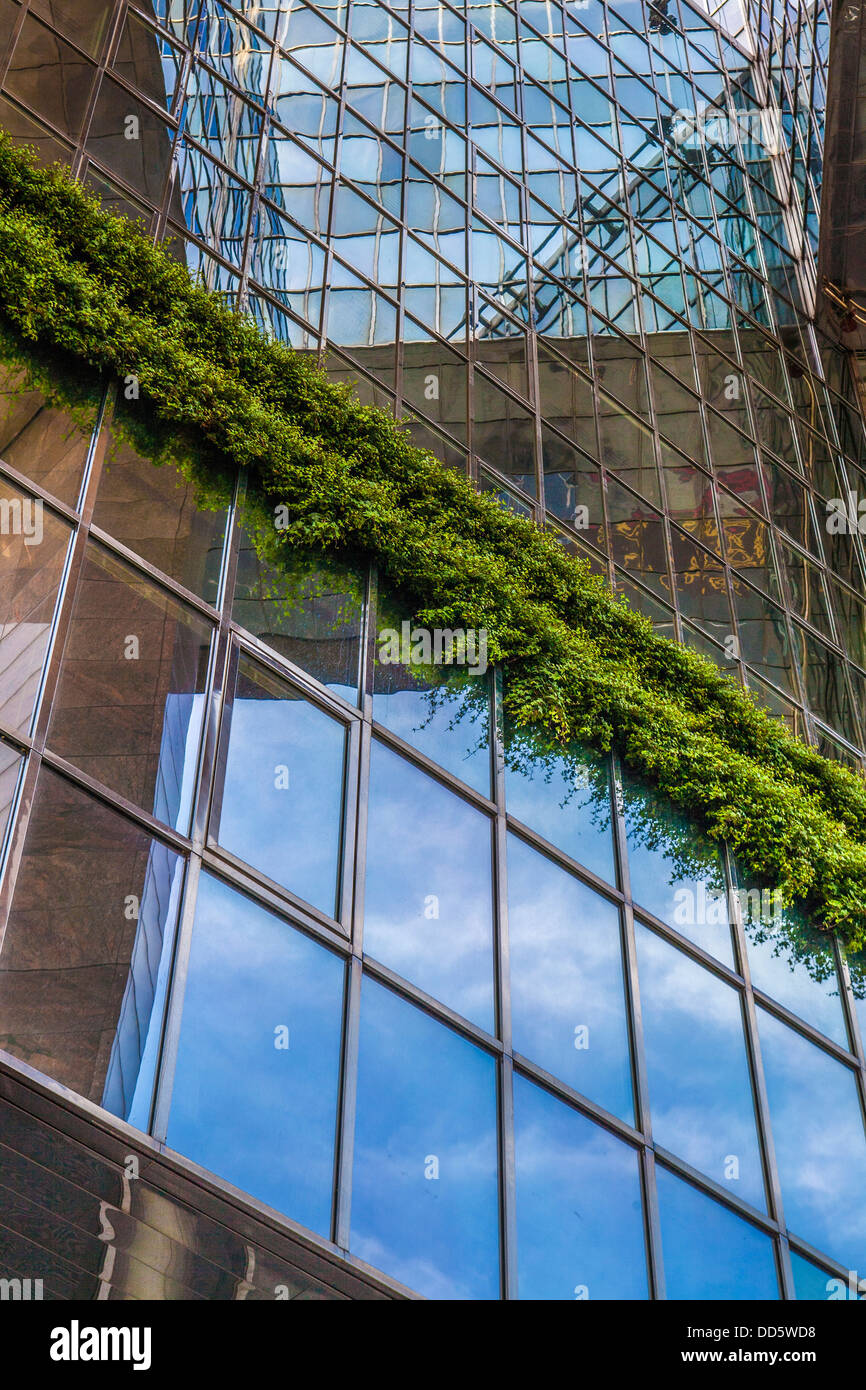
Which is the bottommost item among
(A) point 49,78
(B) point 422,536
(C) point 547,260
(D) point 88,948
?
(D) point 88,948

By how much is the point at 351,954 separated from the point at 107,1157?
10.3 feet

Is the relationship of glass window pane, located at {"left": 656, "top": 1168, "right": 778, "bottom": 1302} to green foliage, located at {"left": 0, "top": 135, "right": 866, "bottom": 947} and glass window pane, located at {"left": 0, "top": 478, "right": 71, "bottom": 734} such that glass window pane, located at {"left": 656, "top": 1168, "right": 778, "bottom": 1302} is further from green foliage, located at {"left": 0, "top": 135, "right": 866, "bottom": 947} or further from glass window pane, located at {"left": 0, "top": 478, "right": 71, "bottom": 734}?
glass window pane, located at {"left": 0, "top": 478, "right": 71, "bottom": 734}

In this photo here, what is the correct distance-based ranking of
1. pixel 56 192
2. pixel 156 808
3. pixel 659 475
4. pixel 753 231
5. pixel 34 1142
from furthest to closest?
1. pixel 753 231
2. pixel 659 475
3. pixel 56 192
4. pixel 156 808
5. pixel 34 1142

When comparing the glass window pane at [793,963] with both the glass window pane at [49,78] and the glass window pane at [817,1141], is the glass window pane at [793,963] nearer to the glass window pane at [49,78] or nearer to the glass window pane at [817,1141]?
the glass window pane at [817,1141]

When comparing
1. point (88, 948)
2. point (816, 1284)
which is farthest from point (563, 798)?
point (88, 948)

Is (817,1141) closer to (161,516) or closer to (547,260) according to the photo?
(161,516)

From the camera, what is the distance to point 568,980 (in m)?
13.6

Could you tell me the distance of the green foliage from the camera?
46.8 ft

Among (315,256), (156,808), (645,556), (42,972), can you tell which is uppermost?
(315,256)

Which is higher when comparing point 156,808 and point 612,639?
point 612,639

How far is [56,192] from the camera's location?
14.7 metres

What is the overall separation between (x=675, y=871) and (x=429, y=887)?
12.5 feet

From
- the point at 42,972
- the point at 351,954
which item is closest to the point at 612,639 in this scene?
the point at 351,954

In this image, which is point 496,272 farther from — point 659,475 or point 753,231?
point 753,231
